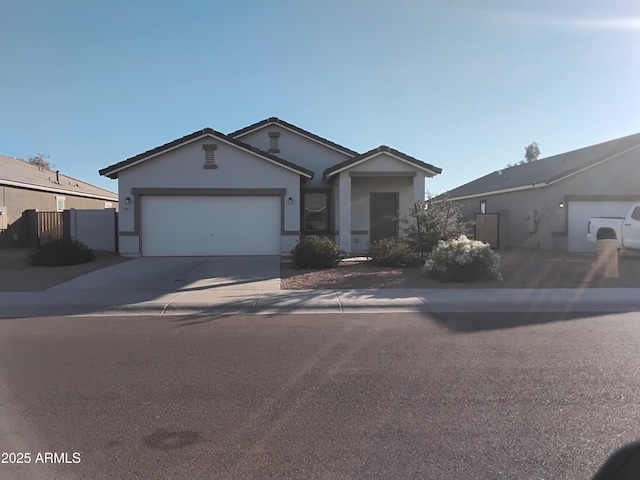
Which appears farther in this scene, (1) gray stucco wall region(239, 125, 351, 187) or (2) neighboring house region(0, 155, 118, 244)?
(2) neighboring house region(0, 155, 118, 244)

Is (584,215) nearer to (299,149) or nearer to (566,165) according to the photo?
(566,165)

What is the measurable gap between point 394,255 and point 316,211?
250 inches

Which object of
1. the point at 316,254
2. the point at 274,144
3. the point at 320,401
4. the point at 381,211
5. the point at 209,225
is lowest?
the point at 320,401

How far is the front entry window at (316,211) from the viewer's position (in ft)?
68.6

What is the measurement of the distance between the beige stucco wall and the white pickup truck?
37.5 ft

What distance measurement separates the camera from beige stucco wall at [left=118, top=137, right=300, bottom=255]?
1809 cm

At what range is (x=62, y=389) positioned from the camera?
5.18m

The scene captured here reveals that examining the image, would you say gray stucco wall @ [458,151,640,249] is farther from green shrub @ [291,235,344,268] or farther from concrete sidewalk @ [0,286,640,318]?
concrete sidewalk @ [0,286,640,318]

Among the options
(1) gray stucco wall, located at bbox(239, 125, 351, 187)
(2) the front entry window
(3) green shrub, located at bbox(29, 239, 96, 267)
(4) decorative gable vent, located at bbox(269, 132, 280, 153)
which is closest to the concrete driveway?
(3) green shrub, located at bbox(29, 239, 96, 267)

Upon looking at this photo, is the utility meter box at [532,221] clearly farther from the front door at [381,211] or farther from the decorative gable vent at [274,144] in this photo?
the decorative gable vent at [274,144]

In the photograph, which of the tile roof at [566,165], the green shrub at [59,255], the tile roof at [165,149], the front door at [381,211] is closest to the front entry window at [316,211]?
the front door at [381,211]

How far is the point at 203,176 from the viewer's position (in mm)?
18297

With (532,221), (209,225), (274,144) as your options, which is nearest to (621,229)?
(532,221)

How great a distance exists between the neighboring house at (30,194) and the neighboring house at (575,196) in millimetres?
22804
